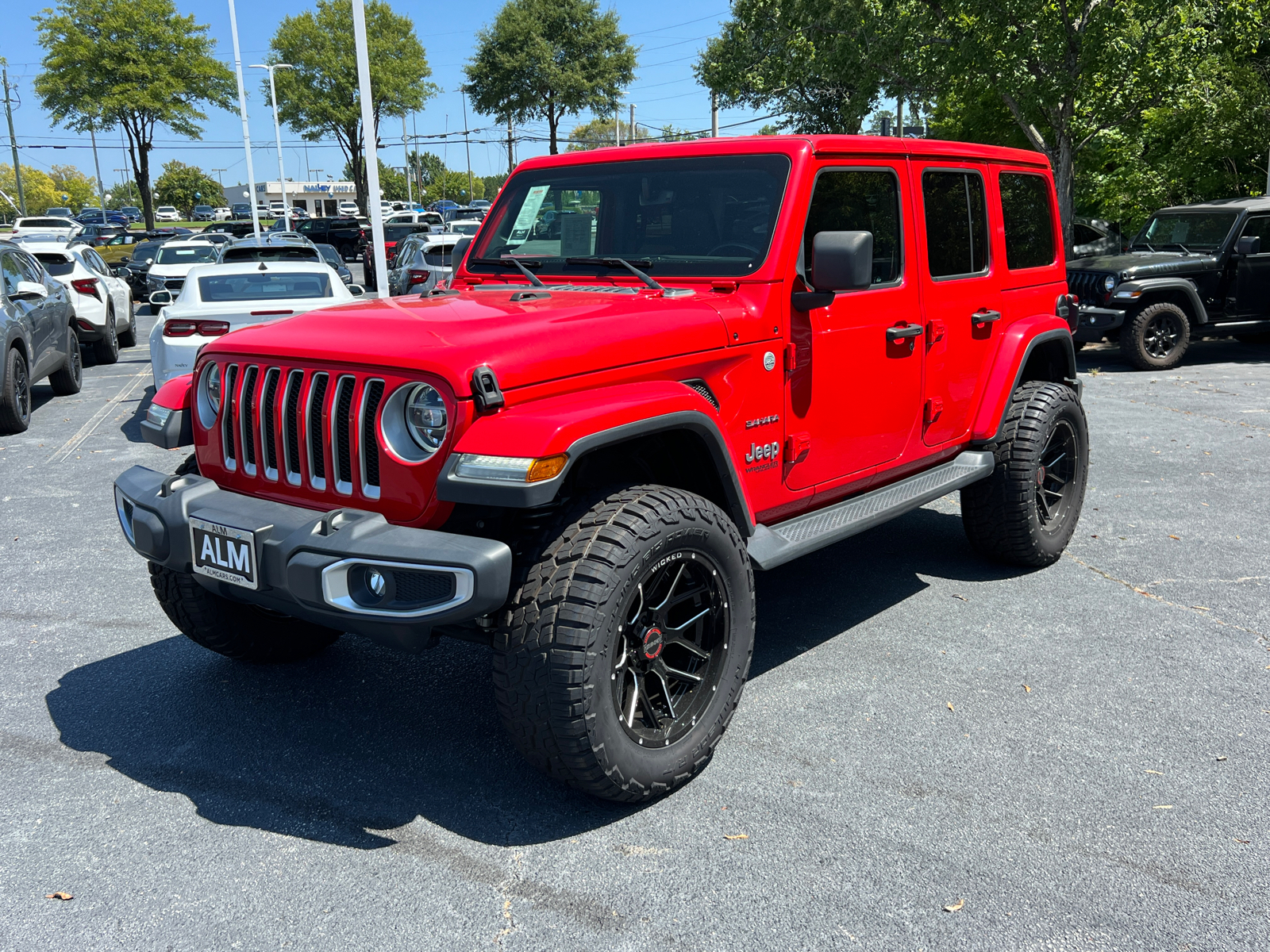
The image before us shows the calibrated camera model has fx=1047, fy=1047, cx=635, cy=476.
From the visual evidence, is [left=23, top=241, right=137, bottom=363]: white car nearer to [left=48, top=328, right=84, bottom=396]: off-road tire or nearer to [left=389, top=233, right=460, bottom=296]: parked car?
[left=48, top=328, right=84, bottom=396]: off-road tire

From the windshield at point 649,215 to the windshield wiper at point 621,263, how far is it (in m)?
0.02

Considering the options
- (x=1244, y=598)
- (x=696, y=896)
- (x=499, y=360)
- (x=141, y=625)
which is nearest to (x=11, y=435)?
(x=141, y=625)

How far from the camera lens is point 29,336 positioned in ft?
32.0

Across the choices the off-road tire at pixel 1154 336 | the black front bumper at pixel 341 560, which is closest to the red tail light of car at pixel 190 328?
the black front bumper at pixel 341 560

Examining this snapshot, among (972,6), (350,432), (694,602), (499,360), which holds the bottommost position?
(694,602)

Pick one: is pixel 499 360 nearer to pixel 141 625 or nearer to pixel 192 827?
pixel 192 827

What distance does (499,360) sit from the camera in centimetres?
300

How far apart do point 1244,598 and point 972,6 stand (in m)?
13.3

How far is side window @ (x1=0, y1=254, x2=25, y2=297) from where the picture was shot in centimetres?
971

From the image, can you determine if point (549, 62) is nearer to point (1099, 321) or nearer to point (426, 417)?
point (1099, 321)

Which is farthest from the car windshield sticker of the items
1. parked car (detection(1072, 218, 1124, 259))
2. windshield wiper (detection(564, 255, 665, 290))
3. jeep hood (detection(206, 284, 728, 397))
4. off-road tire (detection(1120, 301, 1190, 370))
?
parked car (detection(1072, 218, 1124, 259))

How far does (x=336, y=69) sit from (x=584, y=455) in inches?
1961

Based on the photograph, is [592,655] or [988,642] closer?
[592,655]

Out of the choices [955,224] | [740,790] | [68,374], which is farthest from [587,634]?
[68,374]
